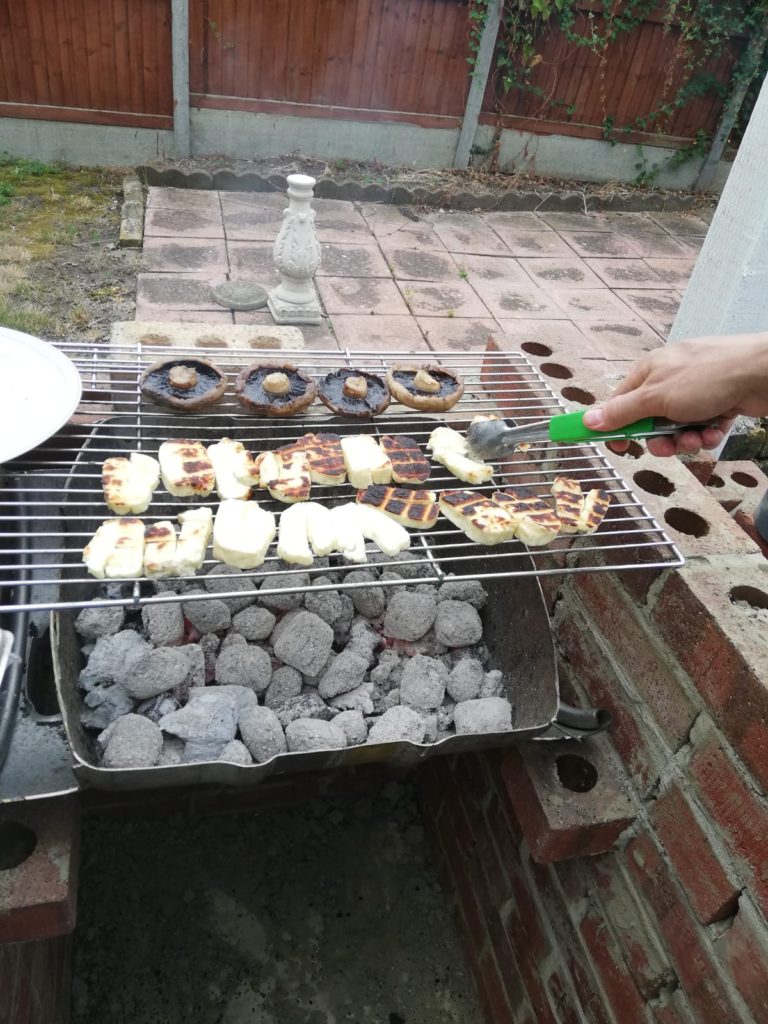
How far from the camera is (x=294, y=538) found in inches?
76.1

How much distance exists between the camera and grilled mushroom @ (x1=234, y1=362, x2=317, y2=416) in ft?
7.85

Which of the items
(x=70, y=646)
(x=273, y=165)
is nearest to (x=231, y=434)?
(x=70, y=646)

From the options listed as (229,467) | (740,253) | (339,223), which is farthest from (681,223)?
(229,467)

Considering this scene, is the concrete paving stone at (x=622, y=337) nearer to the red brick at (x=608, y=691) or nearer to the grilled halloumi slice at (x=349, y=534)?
the red brick at (x=608, y=691)

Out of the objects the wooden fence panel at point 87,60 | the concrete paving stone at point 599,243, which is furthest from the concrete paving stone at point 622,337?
the wooden fence panel at point 87,60

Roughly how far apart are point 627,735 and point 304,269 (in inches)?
158

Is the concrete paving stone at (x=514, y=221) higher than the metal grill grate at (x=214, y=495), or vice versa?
the metal grill grate at (x=214, y=495)

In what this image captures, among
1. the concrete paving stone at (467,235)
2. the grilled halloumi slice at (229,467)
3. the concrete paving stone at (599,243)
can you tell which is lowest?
the concrete paving stone at (467,235)

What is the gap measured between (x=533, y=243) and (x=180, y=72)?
4.03 m

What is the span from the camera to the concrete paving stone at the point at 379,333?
17.1ft

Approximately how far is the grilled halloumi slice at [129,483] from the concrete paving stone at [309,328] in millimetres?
3127

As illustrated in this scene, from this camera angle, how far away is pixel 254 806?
123 inches

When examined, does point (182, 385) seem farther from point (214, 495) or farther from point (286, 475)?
point (286, 475)

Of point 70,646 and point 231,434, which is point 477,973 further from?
point 231,434
